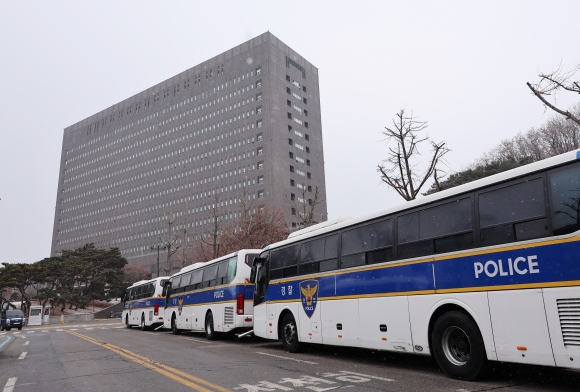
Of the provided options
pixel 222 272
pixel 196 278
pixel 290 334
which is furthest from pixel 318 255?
pixel 196 278

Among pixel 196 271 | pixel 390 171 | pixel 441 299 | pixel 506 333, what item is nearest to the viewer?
pixel 506 333

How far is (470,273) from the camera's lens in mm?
7055

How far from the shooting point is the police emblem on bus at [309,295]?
11188 mm

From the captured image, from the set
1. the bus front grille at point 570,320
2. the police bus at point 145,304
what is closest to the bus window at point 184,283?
the police bus at point 145,304

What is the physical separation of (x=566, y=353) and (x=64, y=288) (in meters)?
70.0

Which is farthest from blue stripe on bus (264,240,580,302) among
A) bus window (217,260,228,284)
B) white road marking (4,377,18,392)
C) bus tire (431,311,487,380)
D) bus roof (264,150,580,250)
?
bus window (217,260,228,284)

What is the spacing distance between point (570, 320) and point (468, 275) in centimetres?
162

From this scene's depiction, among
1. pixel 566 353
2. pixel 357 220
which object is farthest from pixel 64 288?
pixel 566 353

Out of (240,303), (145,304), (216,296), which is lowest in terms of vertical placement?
(240,303)

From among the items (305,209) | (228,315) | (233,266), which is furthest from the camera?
(305,209)

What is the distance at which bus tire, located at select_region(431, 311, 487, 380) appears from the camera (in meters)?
6.82

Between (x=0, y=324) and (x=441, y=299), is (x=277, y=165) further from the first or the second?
(x=441, y=299)

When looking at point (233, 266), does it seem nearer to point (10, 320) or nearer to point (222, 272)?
point (222, 272)

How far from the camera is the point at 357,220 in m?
10.0
